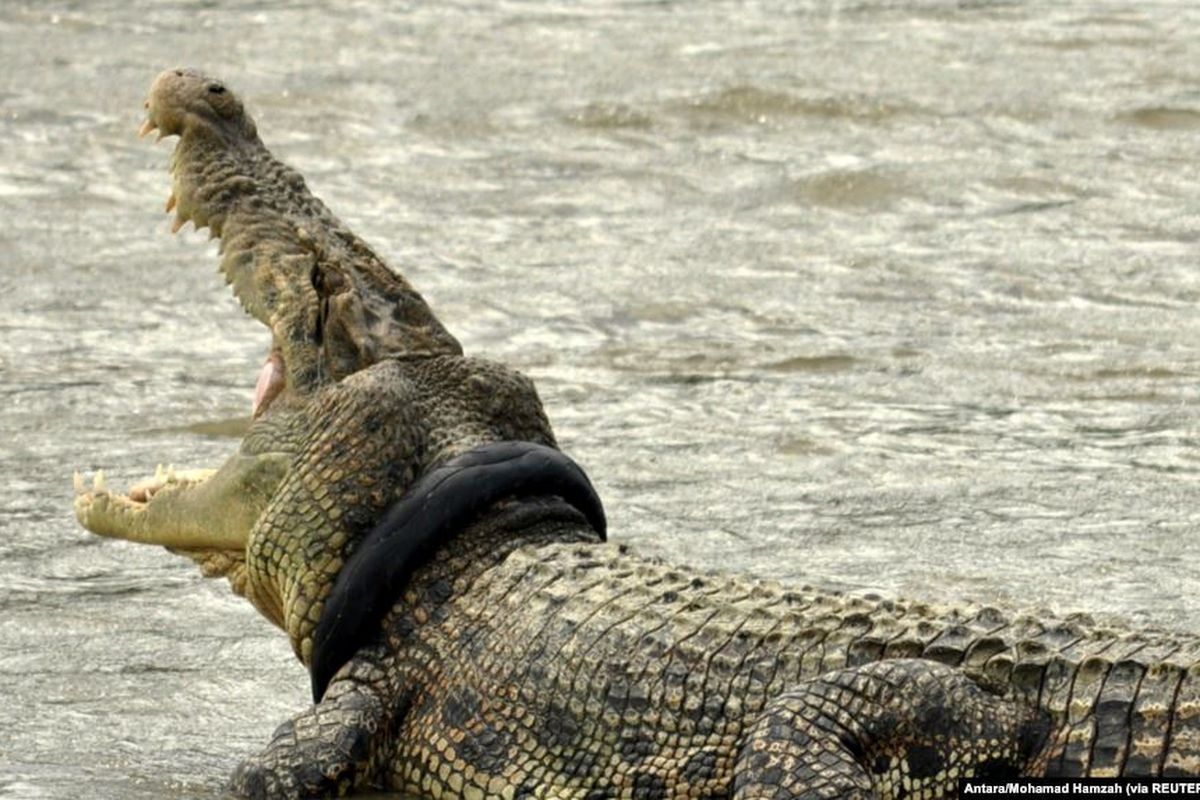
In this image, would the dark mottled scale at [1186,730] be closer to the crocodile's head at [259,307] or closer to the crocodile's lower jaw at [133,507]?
the crocodile's head at [259,307]

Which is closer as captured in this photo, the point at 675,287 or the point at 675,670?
the point at 675,670

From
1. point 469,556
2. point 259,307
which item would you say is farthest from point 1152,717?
point 259,307

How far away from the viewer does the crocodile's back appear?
5039 millimetres

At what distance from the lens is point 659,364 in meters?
10.5

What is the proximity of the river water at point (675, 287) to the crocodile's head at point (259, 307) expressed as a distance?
1.66 ft

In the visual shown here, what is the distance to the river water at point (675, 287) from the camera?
7.49 m

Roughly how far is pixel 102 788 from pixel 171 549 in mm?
786

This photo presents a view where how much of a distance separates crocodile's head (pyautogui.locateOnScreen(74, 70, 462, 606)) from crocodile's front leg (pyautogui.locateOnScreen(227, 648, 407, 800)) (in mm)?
559

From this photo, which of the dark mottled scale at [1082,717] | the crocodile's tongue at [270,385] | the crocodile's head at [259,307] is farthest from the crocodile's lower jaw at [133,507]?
the dark mottled scale at [1082,717]

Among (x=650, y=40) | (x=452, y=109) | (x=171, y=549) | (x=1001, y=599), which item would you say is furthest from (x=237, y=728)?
(x=650, y=40)

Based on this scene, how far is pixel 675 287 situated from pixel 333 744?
6027 millimetres

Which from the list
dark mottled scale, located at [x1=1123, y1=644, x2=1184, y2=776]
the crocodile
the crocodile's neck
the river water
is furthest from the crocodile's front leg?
dark mottled scale, located at [x1=1123, y1=644, x2=1184, y2=776]

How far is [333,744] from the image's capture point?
572 cm

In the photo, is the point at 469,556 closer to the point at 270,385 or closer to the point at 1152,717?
the point at 270,385
